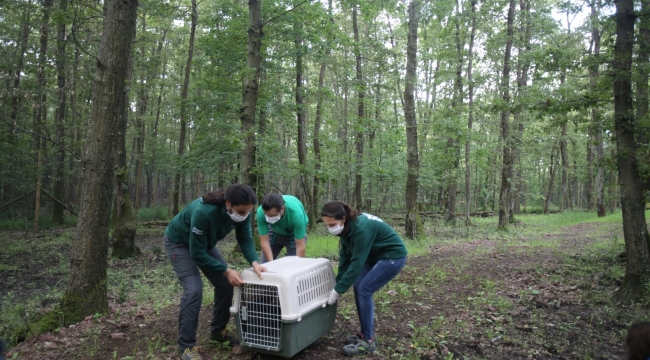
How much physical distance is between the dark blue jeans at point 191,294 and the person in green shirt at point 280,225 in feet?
2.72

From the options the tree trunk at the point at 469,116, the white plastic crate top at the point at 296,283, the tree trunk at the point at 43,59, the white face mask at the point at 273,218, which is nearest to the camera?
the white plastic crate top at the point at 296,283

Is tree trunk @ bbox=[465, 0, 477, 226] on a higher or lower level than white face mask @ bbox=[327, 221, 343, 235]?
higher

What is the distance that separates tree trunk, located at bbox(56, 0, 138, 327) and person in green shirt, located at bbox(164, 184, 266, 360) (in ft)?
5.21

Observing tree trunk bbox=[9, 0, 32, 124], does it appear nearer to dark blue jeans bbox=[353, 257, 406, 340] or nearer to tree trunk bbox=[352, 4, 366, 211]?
tree trunk bbox=[352, 4, 366, 211]

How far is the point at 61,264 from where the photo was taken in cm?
958

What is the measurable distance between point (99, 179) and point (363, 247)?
133 inches

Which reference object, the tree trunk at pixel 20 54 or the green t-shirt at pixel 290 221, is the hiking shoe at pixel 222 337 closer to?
the green t-shirt at pixel 290 221

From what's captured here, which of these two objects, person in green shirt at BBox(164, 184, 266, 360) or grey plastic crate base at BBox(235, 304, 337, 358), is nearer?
grey plastic crate base at BBox(235, 304, 337, 358)

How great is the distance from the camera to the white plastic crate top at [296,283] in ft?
10.5

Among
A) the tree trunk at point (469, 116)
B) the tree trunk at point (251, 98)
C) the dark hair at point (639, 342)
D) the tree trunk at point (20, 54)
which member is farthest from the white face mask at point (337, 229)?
the tree trunk at point (20, 54)

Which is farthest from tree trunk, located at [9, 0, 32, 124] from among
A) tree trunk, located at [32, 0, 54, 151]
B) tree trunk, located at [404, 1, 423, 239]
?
tree trunk, located at [404, 1, 423, 239]

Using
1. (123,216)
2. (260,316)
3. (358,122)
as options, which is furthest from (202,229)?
(358,122)

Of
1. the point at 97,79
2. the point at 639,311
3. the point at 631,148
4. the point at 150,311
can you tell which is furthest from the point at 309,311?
the point at 631,148

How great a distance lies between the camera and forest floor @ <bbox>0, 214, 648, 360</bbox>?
3926 millimetres
